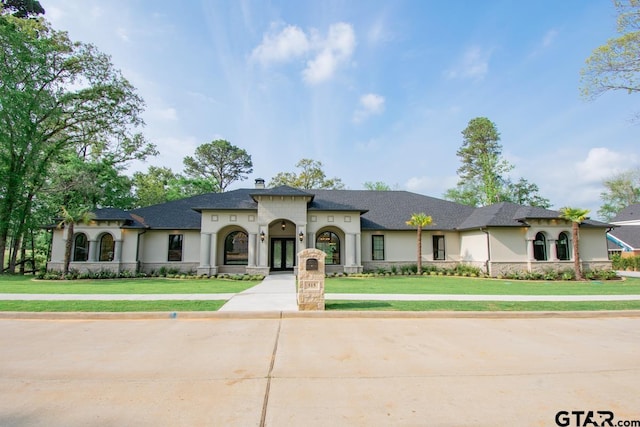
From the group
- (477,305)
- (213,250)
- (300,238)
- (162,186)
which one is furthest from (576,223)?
(162,186)

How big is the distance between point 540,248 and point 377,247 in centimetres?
1020

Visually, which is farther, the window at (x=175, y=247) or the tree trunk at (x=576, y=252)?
the window at (x=175, y=247)

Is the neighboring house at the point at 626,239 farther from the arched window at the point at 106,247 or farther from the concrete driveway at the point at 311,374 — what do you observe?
the arched window at the point at 106,247

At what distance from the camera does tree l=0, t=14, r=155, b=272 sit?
20109 millimetres

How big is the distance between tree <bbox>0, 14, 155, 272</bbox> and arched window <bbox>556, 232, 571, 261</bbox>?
108ft

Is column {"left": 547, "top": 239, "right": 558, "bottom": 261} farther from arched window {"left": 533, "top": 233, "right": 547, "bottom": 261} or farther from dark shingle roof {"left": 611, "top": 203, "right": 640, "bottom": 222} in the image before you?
dark shingle roof {"left": 611, "top": 203, "right": 640, "bottom": 222}

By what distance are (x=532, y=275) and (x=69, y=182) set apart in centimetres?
3322

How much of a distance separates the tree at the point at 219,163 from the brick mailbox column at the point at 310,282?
3633 centimetres

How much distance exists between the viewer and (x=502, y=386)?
12.8 ft

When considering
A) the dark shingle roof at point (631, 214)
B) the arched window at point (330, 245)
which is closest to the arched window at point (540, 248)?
the arched window at point (330, 245)

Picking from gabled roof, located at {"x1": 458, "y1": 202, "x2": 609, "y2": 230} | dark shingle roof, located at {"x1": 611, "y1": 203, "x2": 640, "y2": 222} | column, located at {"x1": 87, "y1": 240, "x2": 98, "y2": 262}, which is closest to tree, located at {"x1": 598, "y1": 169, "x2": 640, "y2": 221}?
dark shingle roof, located at {"x1": 611, "y1": 203, "x2": 640, "y2": 222}

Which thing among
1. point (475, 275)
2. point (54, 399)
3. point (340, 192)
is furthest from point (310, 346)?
point (340, 192)

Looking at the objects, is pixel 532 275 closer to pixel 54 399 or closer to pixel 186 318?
pixel 186 318

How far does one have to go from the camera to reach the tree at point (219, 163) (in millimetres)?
42719
